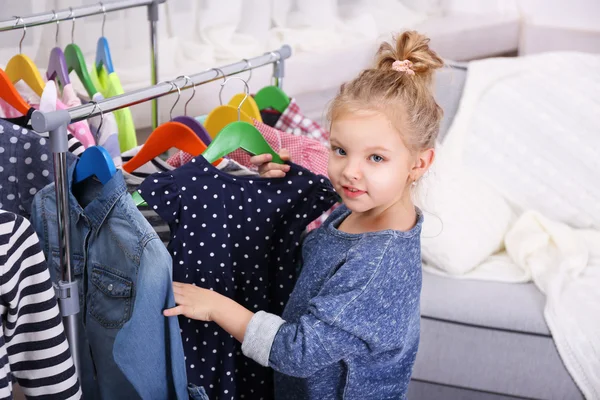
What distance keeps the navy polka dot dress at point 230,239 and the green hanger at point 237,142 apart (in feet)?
0.23

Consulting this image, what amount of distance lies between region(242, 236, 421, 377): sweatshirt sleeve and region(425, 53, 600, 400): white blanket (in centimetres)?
80

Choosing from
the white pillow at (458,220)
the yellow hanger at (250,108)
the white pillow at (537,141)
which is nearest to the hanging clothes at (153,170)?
the yellow hanger at (250,108)

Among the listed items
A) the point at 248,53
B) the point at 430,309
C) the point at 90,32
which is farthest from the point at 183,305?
the point at 248,53

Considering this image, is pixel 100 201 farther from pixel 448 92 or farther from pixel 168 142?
pixel 448 92

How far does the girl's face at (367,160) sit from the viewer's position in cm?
114

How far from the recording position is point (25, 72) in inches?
57.2

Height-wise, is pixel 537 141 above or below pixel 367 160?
below

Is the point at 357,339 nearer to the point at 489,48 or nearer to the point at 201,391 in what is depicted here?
the point at 201,391

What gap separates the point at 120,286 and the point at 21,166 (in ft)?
0.84

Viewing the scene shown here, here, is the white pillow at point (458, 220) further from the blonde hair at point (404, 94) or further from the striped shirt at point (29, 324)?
the striped shirt at point (29, 324)

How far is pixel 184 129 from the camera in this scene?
127 cm

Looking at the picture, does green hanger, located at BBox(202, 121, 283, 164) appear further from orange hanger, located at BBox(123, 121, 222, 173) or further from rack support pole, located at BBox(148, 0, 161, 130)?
rack support pole, located at BBox(148, 0, 161, 130)

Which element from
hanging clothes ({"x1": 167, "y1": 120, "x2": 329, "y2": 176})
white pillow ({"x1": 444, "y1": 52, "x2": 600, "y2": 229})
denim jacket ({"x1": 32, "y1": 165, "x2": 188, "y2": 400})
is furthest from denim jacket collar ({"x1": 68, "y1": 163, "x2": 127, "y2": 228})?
white pillow ({"x1": 444, "y1": 52, "x2": 600, "y2": 229})

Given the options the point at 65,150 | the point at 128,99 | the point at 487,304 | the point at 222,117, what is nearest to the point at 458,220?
the point at 487,304
